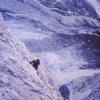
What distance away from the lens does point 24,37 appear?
12.1 metres

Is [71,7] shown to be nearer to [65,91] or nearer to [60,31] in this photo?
[60,31]

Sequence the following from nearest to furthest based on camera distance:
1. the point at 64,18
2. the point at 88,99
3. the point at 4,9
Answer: the point at 88,99 → the point at 4,9 → the point at 64,18

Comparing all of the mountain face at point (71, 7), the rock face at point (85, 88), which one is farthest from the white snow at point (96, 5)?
the rock face at point (85, 88)

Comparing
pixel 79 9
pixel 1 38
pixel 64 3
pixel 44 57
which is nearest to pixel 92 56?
pixel 44 57

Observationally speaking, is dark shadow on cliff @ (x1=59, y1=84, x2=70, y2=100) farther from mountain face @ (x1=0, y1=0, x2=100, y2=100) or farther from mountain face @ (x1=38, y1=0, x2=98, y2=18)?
mountain face @ (x1=38, y1=0, x2=98, y2=18)

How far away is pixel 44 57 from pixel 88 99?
17.0 ft

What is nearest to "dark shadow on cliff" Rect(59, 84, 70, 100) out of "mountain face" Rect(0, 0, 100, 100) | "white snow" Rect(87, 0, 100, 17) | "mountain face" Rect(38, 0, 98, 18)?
"mountain face" Rect(0, 0, 100, 100)

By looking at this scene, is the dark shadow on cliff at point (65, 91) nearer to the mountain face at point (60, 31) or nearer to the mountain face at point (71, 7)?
the mountain face at point (60, 31)

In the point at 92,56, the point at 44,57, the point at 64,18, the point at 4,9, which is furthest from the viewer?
the point at 64,18

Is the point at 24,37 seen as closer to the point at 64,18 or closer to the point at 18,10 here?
the point at 18,10

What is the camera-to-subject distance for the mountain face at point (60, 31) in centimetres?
1108

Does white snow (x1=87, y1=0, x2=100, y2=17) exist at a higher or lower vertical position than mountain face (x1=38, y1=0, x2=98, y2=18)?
higher

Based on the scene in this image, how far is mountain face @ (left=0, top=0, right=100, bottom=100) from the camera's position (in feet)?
36.3

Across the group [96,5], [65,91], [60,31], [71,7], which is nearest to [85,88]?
[65,91]
